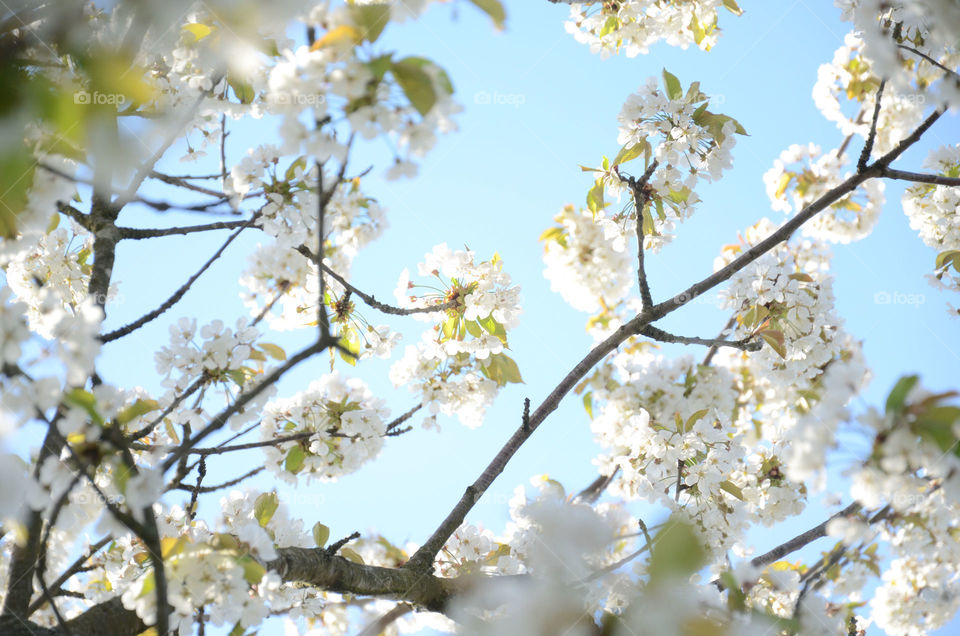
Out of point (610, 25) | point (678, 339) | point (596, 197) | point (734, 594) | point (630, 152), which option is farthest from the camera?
point (610, 25)

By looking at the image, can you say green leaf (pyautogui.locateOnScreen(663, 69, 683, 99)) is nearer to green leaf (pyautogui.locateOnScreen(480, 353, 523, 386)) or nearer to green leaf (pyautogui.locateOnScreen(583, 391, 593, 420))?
green leaf (pyautogui.locateOnScreen(480, 353, 523, 386))

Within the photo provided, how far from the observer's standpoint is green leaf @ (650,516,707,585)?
983mm

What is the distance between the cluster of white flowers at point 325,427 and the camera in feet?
7.71

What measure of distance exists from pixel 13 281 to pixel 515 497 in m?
2.17

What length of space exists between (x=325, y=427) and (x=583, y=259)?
2107 millimetres

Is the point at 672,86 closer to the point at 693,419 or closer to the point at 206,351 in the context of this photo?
the point at 693,419

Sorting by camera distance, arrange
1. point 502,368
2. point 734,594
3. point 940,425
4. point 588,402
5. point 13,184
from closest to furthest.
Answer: point 13,184, point 940,425, point 734,594, point 502,368, point 588,402

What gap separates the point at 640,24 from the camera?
11.1ft

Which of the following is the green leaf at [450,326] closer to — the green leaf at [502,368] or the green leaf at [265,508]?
the green leaf at [502,368]

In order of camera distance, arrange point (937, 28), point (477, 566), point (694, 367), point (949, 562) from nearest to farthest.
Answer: point (937, 28)
point (949, 562)
point (477, 566)
point (694, 367)

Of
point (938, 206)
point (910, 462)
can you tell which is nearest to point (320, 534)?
point (910, 462)

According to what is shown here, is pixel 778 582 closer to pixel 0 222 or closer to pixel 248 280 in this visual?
pixel 0 222

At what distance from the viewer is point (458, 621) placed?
4.89 feet

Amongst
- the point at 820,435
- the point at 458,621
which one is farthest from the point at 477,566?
the point at 820,435
